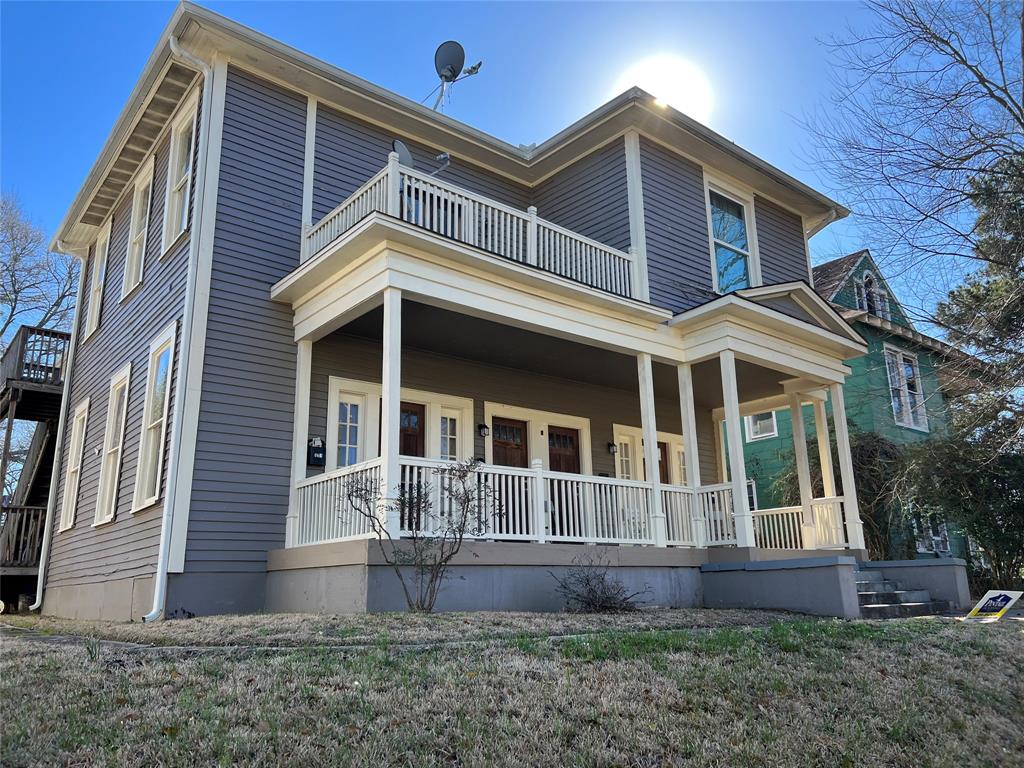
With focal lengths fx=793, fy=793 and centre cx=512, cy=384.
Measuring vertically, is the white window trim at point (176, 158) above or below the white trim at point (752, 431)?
above

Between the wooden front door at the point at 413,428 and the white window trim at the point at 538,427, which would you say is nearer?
the wooden front door at the point at 413,428

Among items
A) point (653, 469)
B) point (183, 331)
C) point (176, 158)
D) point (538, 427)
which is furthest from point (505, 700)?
point (176, 158)

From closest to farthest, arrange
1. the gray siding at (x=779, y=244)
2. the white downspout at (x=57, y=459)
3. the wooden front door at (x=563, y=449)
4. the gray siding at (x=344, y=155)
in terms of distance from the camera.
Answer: the gray siding at (x=344, y=155)
the wooden front door at (x=563, y=449)
the white downspout at (x=57, y=459)
the gray siding at (x=779, y=244)

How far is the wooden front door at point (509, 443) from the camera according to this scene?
12.3m

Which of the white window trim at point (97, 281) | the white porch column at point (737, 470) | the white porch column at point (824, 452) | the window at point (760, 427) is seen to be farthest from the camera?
the window at point (760, 427)

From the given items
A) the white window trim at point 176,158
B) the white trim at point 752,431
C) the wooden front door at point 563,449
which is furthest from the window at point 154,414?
the white trim at point 752,431

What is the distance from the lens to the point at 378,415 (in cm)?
1070

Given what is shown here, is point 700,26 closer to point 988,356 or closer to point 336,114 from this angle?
point 336,114

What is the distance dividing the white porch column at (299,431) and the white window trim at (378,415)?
17.0 inches

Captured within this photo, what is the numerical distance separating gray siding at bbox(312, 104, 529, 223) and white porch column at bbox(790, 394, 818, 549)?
7072 mm

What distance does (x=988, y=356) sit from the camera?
11523 millimetres

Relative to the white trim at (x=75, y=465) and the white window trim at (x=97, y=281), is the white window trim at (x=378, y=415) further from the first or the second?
the white window trim at (x=97, y=281)

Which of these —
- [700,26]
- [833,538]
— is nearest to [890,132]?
[700,26]

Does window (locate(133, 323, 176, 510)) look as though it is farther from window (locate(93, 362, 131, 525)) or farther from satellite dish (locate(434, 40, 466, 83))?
satellite dish (locate(434, 40, 466, 83))
